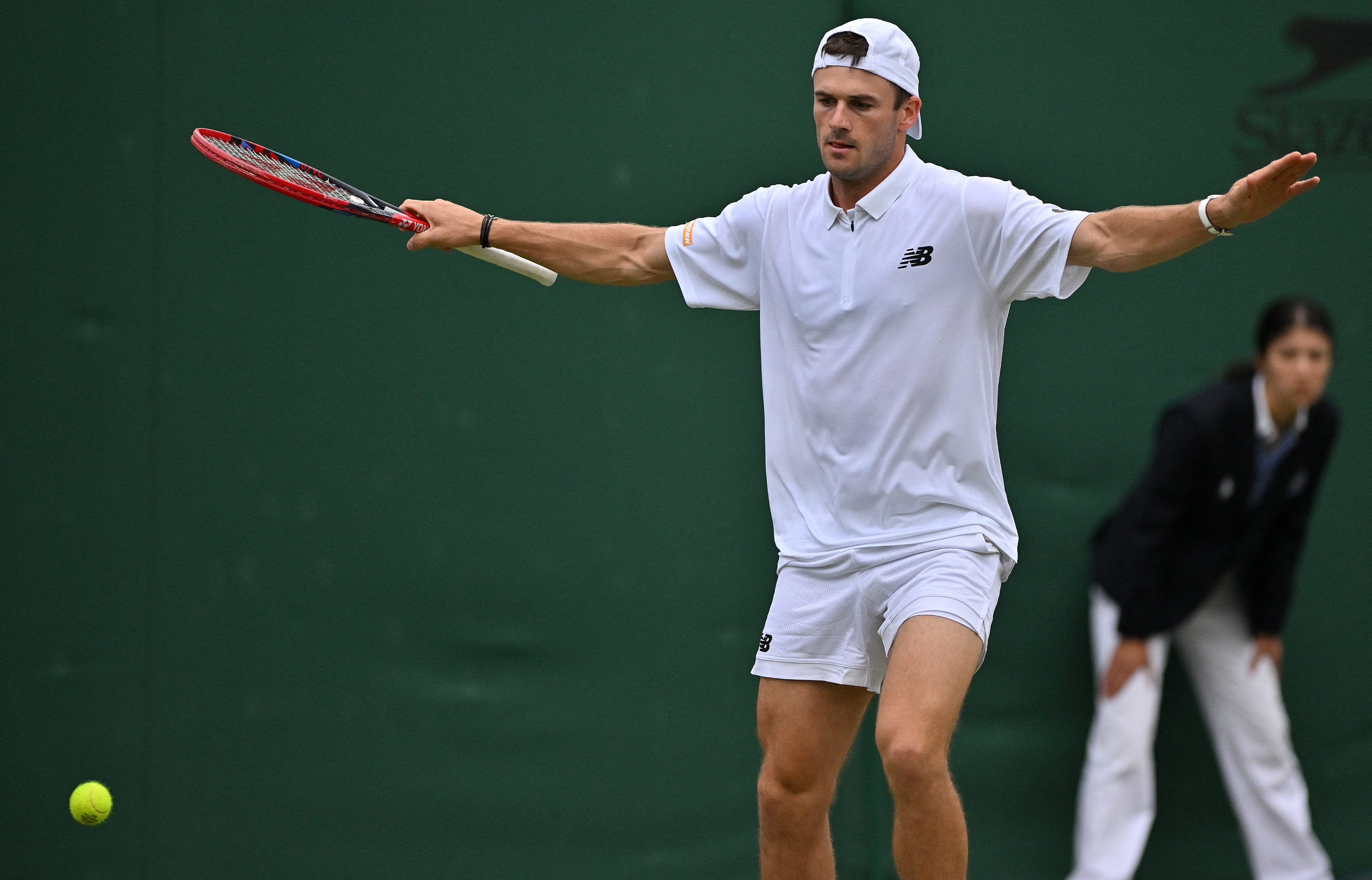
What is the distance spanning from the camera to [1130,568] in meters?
5.19

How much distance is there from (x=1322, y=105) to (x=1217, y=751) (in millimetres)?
2289

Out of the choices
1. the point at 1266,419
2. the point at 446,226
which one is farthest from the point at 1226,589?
the point at 446,226

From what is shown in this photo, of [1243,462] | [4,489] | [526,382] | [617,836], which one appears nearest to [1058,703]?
[1243,462]

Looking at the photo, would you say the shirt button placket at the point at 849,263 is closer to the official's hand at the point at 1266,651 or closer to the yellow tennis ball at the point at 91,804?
the official's hand at the point at 1266,651

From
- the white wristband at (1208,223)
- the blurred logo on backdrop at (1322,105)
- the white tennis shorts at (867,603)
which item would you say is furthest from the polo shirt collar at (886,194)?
the blurred logo on backdrop at (1322,105)

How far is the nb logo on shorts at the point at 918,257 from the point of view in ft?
11.6

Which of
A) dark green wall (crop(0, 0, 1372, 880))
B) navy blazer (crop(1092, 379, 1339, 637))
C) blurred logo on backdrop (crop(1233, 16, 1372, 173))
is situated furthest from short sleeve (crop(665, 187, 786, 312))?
blurred logo on backdrop (crop(1233, 16, 1372, 173))

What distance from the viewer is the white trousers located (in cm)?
523

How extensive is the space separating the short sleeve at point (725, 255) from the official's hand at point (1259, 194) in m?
1.07

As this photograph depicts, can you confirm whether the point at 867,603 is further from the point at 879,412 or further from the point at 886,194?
the point at 886,194

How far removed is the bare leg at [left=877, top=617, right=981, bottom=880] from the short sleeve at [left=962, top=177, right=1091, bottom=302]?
763 mm

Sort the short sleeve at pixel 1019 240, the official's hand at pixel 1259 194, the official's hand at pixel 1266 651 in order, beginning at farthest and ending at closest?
the official's hand at pixel 1266 651 → the short sleeve at pixel 1019 240 → the official's hand at pixel 1259 194

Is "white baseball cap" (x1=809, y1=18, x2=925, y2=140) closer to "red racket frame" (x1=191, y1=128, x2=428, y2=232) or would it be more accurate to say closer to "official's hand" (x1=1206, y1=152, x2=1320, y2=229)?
"official's hand" (x1=1206, y1=152, x2=1320, y2=229)

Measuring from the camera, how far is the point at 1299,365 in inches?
201
